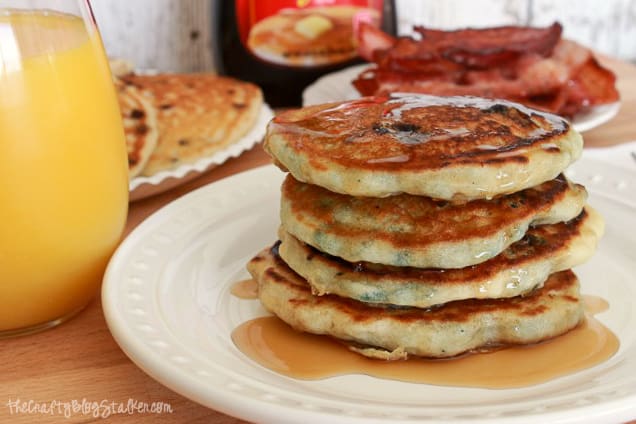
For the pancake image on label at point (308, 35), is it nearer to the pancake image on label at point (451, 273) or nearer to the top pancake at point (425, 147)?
the top pancake at point (425, 147)

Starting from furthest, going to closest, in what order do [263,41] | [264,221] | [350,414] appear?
[263,41] → [264,221] → [350,414]

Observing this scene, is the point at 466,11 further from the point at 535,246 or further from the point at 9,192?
the point at 9,192

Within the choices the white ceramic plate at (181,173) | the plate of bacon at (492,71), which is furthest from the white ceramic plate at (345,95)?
the white ceramic plate at (181,173)

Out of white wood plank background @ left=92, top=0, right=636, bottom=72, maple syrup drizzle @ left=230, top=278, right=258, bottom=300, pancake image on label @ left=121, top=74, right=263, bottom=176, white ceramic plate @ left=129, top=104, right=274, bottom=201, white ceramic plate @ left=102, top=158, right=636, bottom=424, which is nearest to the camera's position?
white ceramic plate @ left=102, top=158, right=636, bottom=424

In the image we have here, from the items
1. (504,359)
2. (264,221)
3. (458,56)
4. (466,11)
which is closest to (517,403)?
(504,359)

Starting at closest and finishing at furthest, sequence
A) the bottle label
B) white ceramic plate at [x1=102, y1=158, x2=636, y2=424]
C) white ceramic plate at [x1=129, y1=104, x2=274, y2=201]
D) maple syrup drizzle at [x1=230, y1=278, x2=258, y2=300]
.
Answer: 1. white ceramic plate at [x1=102, y1=158, x2=636, y2=424]
2. maple syrup drizzle at [x1=230, y1=278, x2=258, y2=300]
3. white ceramic plate at [x1=129, y1=104, x2=274, y2=201]
4. the bottle label

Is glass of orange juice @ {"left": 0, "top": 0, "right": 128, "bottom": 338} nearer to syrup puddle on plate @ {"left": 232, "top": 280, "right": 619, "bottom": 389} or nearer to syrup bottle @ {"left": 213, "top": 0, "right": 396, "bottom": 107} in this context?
syrup puddle on plate @ {"left": 232, "top": 280, "right": 619, "bottom": 389}

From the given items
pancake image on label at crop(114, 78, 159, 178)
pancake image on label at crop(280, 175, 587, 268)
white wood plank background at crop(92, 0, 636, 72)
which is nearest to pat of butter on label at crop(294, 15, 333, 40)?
white wood plank background at crop(92, 0, 636, 72)
